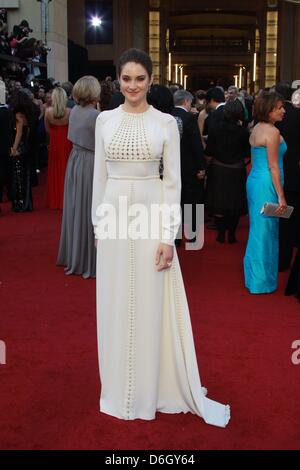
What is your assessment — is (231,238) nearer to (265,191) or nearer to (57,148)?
(265,191)

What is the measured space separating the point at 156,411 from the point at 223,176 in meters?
3.97

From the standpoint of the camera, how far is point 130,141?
2.96m

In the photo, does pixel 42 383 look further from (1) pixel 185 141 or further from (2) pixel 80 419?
(1) pixel 185 141

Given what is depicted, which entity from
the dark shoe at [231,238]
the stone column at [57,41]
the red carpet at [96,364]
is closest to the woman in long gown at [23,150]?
the red carpet at [96,364]

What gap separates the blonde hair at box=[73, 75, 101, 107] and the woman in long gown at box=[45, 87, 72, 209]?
267 centimetres

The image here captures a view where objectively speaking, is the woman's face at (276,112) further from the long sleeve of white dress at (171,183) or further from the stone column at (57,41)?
the stone column at (57,41)

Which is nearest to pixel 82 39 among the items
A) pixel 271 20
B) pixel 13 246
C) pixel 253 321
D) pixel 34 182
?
pixel 271 20

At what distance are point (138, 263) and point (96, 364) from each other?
1158mm

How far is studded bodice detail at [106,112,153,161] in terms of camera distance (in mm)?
2959

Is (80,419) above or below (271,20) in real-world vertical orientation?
below

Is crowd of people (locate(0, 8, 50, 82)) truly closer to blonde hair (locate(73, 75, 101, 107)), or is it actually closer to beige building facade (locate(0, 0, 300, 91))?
blonde hair (locate(73, 75, 101, 107))

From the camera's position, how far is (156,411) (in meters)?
3.29

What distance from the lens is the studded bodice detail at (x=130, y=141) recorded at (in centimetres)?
296

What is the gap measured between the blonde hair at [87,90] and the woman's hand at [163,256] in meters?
2.97
